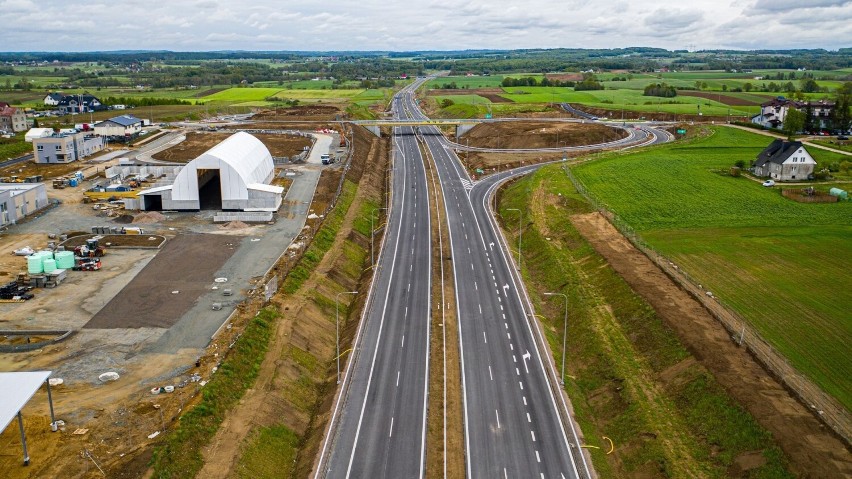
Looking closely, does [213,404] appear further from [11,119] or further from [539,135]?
[11,119]

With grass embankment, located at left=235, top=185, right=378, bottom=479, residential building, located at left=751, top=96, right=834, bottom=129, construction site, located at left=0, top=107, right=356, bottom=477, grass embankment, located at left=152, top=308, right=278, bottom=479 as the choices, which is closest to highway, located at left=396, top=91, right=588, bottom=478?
grass embankment, located at left=235, top=185, right=378, bottom=479

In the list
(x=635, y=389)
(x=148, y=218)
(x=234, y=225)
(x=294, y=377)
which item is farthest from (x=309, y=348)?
(x=148, y=218)

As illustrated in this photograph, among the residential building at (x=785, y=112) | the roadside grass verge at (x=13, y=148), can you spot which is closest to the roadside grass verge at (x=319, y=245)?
the roadside grass verge at (x=13, y=148)

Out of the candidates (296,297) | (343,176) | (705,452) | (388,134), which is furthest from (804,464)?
(388,134)

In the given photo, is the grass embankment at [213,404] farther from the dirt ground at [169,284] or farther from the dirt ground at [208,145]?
the dirt ground at [208,145]

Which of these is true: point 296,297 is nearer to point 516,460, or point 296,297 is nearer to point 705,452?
point 516,460

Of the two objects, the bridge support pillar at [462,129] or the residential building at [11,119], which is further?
the bridge support pillar at [462,129]

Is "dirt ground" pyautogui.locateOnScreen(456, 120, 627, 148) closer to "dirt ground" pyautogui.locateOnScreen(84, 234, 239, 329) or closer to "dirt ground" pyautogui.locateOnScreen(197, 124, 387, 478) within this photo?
"dirt ground" pyautogui.locateOnScreen(197, 124, 387, 478)
